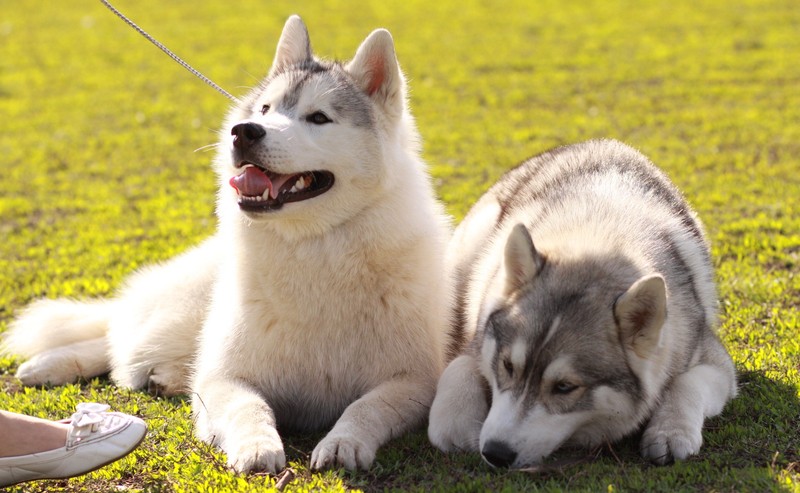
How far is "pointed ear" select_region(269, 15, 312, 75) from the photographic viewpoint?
18.1 ft

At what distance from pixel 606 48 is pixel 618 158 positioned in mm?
12269

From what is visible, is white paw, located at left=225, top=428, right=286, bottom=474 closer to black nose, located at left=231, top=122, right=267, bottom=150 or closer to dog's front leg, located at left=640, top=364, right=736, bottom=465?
black nose, located at left=231, top=122, right=267, bottom=150

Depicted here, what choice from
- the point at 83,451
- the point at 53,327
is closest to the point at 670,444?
the point at 83,451

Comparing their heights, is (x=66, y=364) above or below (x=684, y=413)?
below

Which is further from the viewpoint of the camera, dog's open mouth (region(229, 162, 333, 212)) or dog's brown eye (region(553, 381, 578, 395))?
dog's open mouth (region(229, 162, 333, 212))

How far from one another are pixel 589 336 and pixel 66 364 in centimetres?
365

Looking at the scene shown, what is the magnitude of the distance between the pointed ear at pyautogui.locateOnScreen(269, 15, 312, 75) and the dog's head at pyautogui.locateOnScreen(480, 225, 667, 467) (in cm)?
193

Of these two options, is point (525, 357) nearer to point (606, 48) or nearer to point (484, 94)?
point (484, 94)

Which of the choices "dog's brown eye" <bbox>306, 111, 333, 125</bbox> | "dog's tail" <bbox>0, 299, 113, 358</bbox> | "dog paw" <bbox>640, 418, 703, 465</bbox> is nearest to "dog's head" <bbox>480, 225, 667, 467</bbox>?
"dog paw" <bbox>640, 418, 703, 465</bbox>

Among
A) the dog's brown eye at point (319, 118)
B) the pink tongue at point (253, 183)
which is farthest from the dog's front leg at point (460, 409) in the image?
the dog's brown eye at point (319, 118)

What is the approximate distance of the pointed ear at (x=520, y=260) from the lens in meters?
4.34

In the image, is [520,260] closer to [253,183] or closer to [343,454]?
[343,454]

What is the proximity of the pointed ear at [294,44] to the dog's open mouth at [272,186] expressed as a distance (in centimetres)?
94

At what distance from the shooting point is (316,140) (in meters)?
4.86
